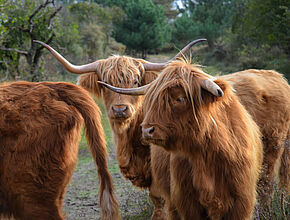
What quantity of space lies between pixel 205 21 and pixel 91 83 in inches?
925

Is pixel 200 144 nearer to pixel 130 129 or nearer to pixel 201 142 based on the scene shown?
pixel 201 142

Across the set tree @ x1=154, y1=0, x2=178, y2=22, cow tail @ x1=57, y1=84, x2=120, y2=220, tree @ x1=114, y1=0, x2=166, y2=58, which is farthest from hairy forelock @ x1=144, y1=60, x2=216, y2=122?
tree @ x1=154, y1=0, x2=178, y2=22

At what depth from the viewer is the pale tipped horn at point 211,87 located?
229 centimetres

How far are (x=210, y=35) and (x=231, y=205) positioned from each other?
2359 centimetres

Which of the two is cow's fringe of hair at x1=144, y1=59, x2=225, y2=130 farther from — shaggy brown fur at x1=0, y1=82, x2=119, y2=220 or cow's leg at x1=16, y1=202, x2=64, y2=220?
cow's leg at x1=16, y1=202, x2=64, y2=220

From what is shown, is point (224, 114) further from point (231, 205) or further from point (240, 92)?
point (240, 92)

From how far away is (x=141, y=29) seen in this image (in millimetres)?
23219

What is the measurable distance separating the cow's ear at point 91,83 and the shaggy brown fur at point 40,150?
1367 mm

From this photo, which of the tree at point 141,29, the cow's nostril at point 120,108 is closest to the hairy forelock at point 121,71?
the cow's nostril at point 120,108

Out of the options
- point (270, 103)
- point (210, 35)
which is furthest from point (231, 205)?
point (210, 35)

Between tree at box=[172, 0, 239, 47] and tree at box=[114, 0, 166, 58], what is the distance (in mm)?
1426

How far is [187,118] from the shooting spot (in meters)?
2.40

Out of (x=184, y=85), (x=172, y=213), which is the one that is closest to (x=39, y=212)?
(x=172, y=213)

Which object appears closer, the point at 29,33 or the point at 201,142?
the point at 201,142
